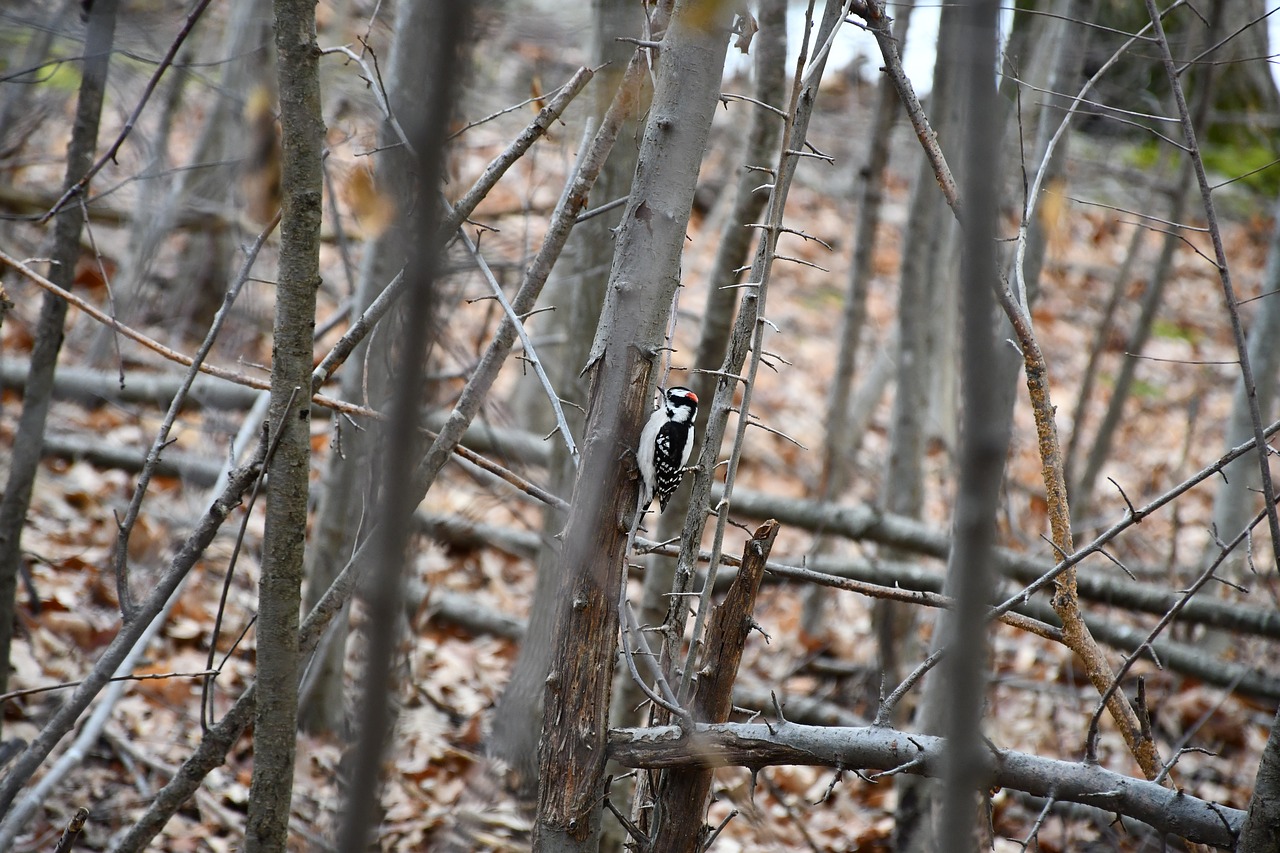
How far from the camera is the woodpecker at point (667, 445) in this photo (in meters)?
2.21

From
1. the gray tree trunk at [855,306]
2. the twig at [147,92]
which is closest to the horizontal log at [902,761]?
the twig at [147,92]

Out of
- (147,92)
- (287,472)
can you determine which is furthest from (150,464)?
(147,92)

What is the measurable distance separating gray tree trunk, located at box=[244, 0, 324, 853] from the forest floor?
0.74ft

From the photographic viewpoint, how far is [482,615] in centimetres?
487

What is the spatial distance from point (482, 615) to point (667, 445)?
2.49 meters

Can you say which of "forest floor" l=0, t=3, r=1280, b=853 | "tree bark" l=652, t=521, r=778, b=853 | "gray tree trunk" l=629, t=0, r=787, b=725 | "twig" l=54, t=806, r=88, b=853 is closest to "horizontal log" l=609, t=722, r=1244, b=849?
"tree bark" l=652, t=521, r=778, b=853

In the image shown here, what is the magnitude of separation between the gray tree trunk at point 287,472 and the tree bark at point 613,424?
60 centimetres

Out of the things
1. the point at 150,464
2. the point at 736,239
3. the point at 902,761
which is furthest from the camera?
the point at 736,239

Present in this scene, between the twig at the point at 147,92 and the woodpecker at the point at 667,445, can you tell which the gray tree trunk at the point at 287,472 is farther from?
the woodpecker at the point at 667,445

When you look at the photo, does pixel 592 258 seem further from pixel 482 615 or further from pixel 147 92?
pixel 482 615

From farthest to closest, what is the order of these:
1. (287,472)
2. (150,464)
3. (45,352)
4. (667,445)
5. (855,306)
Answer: (855,306)
(667,445)
(45,352)
(150,464)
(287,472)

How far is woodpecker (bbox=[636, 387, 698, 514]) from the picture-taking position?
221cm

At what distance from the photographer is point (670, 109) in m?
1.92

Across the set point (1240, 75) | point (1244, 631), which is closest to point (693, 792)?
point (1244, 631)
